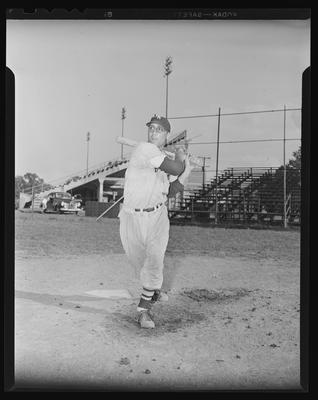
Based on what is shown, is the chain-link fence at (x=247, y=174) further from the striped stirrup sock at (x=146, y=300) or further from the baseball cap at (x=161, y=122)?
the striped stirrup sock at (x=146, y=300)

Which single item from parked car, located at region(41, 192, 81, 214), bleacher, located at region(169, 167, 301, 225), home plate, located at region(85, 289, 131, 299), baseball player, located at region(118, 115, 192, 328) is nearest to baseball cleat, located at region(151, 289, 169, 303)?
baseball player, located at region(118, 115, 192, 328)

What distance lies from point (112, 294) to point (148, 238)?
38 centimetres

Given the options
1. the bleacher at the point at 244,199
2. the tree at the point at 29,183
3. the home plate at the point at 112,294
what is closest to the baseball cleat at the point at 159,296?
the home plate at the point at 112,294

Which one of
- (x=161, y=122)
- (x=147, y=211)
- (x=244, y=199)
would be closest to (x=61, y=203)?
(x=147, y=211)

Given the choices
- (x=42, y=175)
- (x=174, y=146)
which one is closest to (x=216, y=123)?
(x=174, y=146)

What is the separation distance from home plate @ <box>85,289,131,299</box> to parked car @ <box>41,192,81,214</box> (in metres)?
0.49

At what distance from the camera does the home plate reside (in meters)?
2.47

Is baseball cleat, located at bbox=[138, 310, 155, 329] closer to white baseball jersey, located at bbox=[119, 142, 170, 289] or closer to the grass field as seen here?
white baseball jersey, located at bbox=[119, 142, 170, 289]

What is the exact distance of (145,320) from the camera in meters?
2.37

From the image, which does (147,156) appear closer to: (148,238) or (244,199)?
(148,238)

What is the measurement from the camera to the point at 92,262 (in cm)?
254

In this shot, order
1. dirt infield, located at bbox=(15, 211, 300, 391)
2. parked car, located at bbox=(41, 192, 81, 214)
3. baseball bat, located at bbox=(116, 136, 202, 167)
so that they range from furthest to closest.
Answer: parked car, located at bbox=(41, 192, 81, 214), baseball bat, located at bbox=(116, 136, 202, 167), dirt infield, located at bbox=(15, 211, 300, 391)

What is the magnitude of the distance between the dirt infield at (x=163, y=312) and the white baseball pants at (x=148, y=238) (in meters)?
0.07

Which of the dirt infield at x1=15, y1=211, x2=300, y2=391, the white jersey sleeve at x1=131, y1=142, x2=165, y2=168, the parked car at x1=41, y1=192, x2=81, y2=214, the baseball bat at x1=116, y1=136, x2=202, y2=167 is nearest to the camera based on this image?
the dirt infield at x1=15, y1=211, x2=300, y2=391
